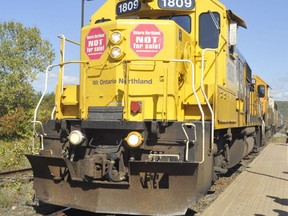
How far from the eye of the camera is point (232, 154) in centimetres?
961

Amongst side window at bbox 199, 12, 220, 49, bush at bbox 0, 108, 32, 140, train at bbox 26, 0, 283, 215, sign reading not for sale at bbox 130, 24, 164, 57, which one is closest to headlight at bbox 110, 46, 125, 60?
train at bbox 26, 0, 283, 215

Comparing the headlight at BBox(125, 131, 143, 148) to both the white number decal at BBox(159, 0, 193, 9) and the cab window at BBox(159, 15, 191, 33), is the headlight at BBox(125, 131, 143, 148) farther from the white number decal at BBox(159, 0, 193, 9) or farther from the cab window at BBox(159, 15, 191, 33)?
the white number decal at BBox(159, 0, 193, 9)

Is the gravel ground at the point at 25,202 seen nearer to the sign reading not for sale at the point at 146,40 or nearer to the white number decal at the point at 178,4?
the sign reading not for sale at the point at 146,40

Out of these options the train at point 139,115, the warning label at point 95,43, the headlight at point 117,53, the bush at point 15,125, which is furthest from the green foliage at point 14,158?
the bush at point 15,125

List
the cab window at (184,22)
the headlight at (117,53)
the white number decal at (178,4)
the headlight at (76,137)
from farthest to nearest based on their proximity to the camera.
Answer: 1. the cab window at (184,22)
2. the white number decal at (178,4)
3. the headlight at (117,53)
4. the headlight at (76,137)

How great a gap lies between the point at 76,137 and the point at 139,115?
1.04m

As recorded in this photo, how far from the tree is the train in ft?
61.7

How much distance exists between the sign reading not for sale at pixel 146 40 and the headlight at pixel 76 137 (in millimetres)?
1600

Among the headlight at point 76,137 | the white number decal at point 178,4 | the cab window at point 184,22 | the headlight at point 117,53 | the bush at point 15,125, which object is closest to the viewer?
the headlight at point 76,137

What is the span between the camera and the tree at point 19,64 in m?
24.9

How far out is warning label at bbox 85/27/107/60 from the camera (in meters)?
6.43

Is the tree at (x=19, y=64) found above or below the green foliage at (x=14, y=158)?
above

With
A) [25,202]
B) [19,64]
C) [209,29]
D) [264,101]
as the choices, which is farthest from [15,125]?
[209,29]

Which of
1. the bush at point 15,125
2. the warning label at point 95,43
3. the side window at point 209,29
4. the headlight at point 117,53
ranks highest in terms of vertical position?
the side window at point 209,29
